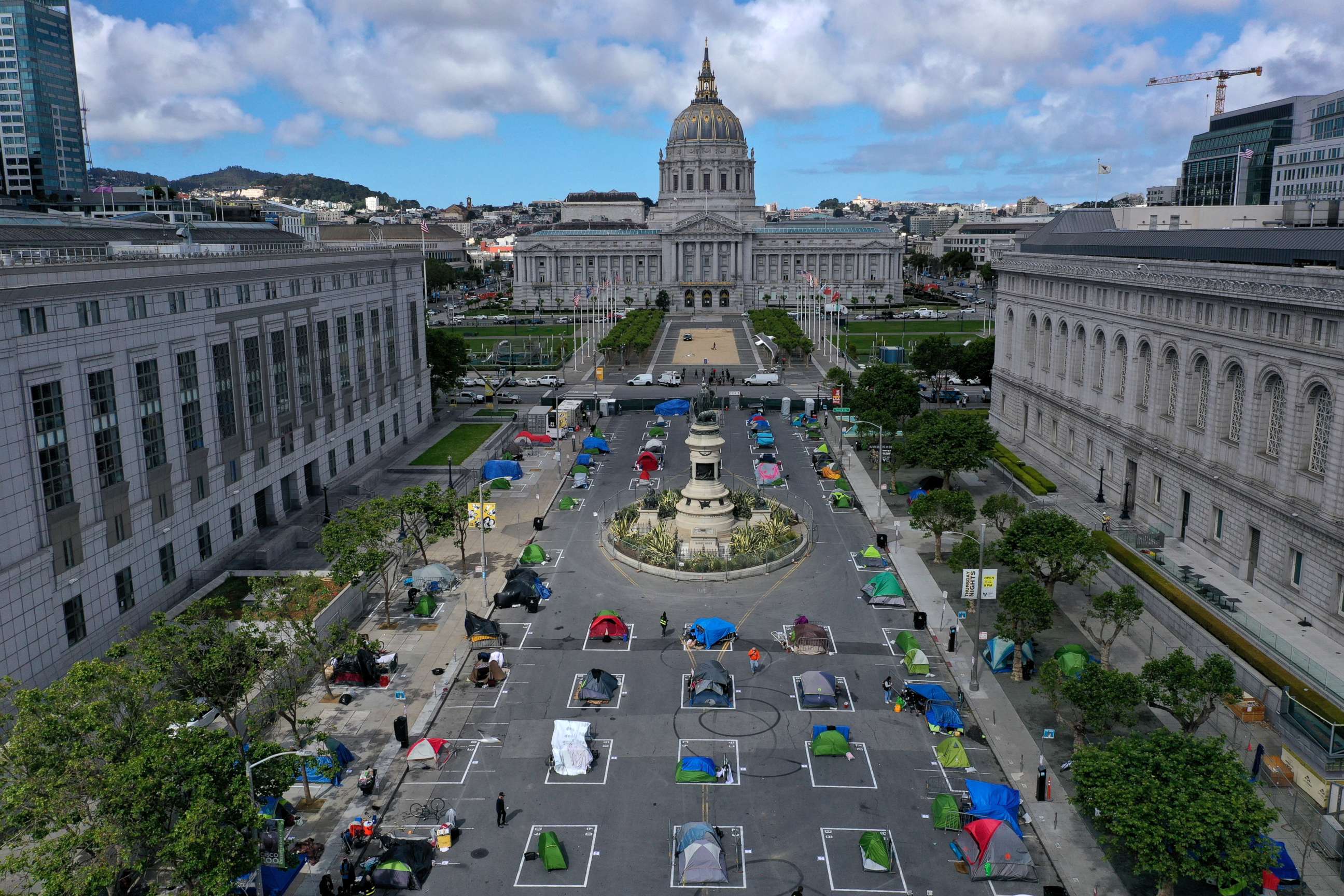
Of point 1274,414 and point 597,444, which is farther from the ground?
point 1274,414

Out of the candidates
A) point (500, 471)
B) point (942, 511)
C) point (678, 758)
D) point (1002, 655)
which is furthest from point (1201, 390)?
point (500, 471)

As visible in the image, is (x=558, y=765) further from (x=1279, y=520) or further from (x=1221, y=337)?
(x=1221, y=337)

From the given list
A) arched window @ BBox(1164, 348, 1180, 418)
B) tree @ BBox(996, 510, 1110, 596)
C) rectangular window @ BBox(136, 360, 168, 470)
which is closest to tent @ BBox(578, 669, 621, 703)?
tree @ BBox(996, 510, 1110, 596)

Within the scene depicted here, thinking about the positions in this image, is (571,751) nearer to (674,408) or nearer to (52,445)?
(52,445)

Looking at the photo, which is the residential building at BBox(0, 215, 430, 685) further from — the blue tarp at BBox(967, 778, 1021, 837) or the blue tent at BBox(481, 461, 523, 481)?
the blue tarp at BBox(967, 778, 1021, 837)

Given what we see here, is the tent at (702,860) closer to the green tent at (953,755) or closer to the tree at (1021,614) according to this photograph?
the green tent at (953,755)

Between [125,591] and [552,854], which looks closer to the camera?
[552,854]

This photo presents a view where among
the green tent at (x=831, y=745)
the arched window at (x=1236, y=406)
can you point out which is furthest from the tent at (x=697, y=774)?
the arched window at (x=1236, y=406)
